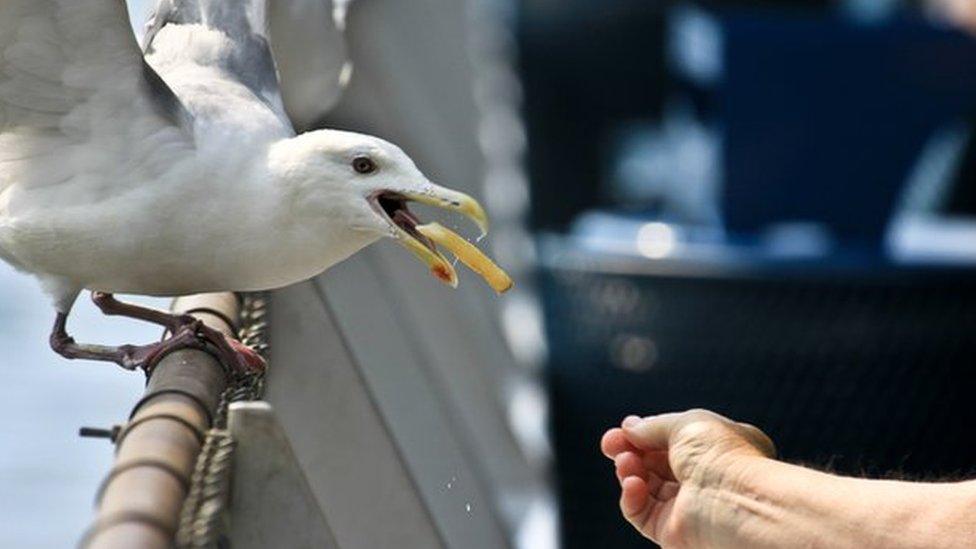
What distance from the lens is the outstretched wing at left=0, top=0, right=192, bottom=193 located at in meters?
3.47

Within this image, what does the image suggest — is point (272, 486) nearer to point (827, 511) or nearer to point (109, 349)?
point (827, 511)

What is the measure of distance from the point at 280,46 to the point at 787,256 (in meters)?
2.95

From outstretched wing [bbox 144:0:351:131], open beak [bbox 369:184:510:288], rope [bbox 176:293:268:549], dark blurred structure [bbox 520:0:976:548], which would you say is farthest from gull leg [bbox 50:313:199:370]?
dark blurred structure [bbox 520:0:976:548]

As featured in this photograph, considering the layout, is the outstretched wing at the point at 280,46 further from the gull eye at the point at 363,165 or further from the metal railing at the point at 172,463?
the metal railing at the point at 172,463

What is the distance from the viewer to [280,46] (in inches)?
178

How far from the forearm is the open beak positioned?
0.54 m

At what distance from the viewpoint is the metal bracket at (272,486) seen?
2.71m

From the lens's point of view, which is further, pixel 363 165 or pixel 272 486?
pixel 363 165

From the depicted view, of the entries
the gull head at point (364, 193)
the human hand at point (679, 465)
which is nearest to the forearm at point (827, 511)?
the human hand at point (679, 465)

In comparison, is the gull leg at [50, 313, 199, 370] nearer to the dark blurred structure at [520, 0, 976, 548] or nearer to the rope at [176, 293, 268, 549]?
the rope at [176, 293, 268, 549]

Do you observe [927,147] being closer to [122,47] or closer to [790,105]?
[790,105]

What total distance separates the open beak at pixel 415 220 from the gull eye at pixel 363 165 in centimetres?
3

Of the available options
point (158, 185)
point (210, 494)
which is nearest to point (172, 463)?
point (210, 494)

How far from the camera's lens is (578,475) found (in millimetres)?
6320
